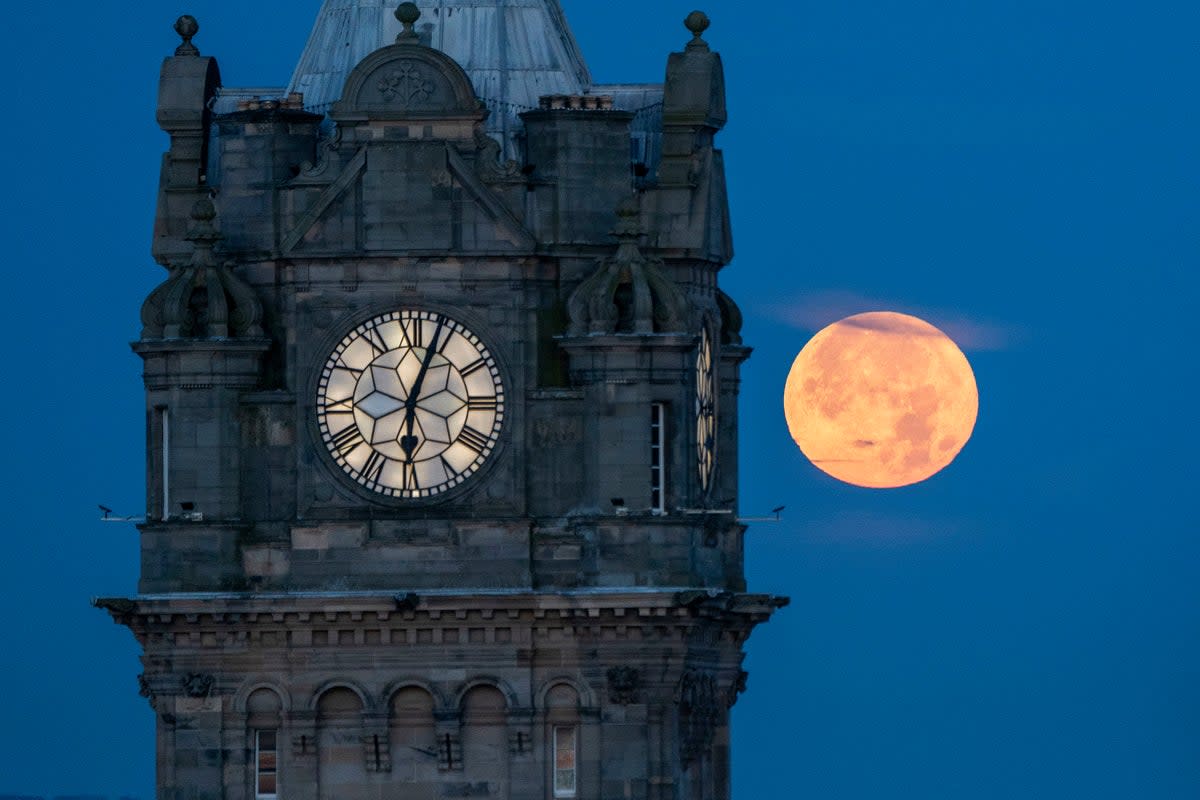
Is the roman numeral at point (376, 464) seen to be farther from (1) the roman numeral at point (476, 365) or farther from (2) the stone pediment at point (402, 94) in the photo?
(2) the stone pediment at point (402, 94)

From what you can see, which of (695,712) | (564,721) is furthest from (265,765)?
(695,712)

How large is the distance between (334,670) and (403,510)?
11.8 feet

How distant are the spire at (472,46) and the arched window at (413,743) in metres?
12.6

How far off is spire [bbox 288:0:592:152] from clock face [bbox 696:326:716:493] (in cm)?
623

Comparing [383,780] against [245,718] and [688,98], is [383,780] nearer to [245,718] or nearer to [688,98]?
[245,718]

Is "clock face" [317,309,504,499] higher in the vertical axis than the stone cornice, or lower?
higher

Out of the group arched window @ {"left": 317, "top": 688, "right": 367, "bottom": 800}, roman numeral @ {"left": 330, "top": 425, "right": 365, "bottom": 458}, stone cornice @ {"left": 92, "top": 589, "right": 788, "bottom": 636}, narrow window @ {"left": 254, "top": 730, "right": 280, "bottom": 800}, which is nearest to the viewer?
stone cornice @ {"left": 92, "top": 589, "right": 788, "bottom": 636}

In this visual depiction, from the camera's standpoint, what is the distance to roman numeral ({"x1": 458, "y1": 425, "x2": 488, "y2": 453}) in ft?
494

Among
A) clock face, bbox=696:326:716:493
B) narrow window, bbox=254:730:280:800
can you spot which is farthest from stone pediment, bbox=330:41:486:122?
narrow window, bbox=254:730:280:800

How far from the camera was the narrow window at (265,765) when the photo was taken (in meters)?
151

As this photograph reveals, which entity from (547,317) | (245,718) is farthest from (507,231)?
(245,718)

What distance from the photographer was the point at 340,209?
15125 centimetres

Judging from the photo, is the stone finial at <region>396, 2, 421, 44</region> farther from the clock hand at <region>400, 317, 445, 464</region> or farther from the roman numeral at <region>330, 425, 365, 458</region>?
the roman numeral at <region>330, 425, 365, 458</region>

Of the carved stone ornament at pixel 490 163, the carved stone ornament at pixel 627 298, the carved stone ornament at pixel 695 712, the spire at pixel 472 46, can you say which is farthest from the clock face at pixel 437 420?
the carved stone ornament at pixel 695 712
